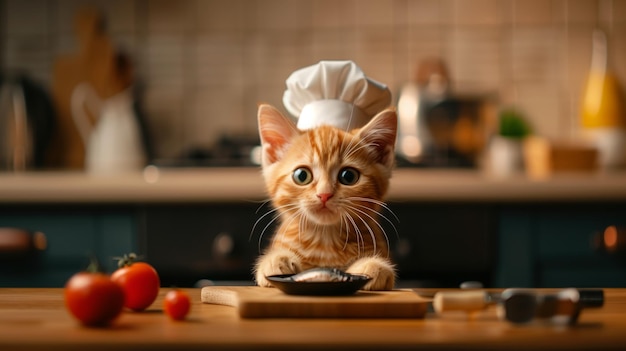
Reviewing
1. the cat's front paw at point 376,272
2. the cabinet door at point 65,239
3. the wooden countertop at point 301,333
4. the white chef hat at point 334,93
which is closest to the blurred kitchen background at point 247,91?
the cabinet door at point 65,239

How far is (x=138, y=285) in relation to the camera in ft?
2.84

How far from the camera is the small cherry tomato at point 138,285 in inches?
33.9

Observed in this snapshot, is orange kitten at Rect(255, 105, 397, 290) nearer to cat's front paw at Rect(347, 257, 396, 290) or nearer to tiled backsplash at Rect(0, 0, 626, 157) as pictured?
cat's front paw at Rect(347, 257, 396, 290)

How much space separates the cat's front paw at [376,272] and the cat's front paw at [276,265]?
7 centimetres

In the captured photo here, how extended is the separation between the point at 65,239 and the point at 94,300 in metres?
1.27

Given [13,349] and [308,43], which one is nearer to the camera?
[13,349]

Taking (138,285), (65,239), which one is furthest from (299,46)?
(138,285)

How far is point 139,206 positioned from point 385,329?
1287mm

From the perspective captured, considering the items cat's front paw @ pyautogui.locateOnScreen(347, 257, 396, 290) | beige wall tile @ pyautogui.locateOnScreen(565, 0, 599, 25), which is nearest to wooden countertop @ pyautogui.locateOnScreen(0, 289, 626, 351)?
cat's front paw @ pyautogui.locateOnScreen(347, 257, 396, 290)

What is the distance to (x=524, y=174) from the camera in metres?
2.17

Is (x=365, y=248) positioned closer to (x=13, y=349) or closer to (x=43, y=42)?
(x=13, y=349)

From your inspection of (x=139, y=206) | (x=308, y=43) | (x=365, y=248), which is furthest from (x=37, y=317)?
(x=308, y=43)

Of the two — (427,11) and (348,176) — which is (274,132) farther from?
(427,11)

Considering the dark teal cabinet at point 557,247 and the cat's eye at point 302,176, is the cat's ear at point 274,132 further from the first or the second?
the dark teal cabinet at point 557,247
